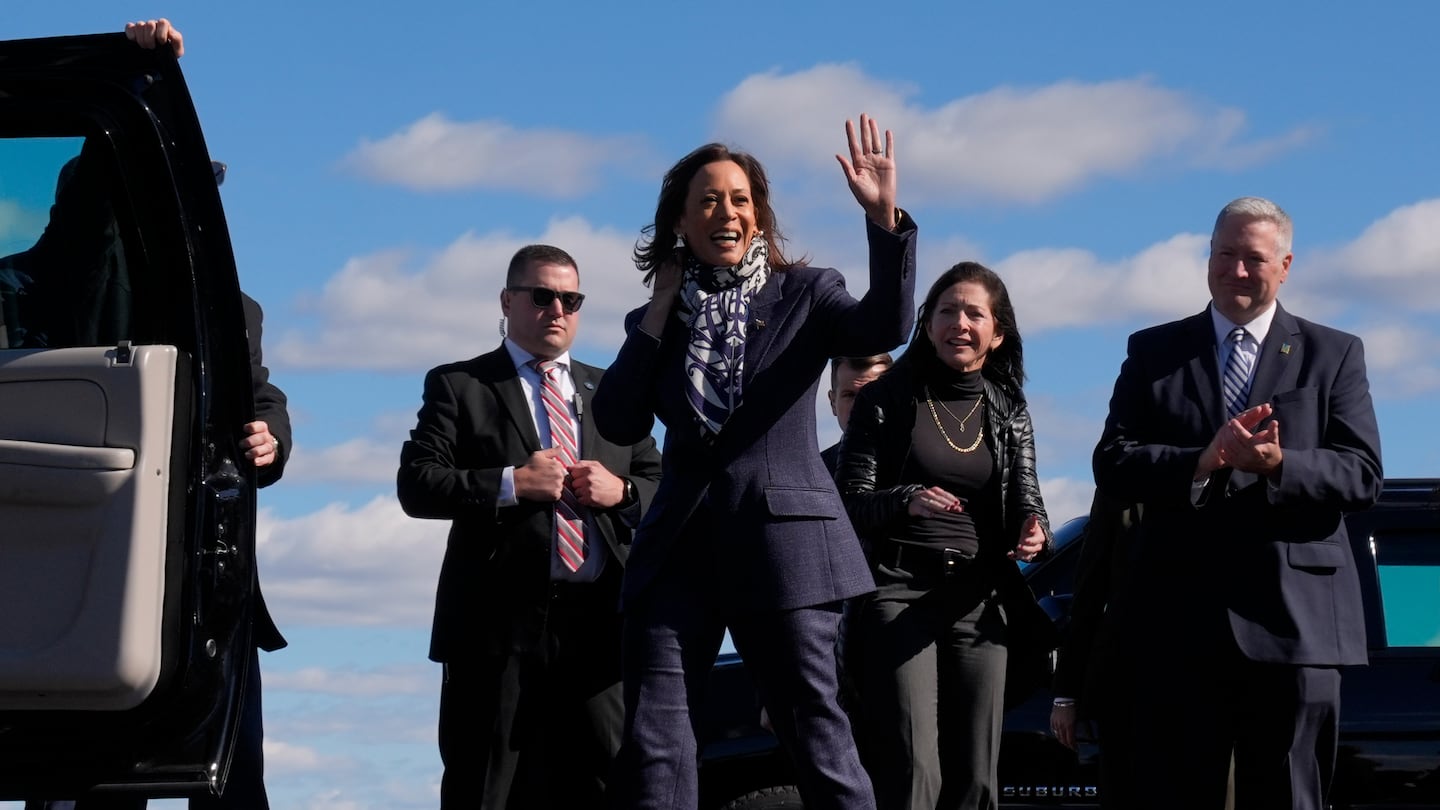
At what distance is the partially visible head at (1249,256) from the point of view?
205 inches

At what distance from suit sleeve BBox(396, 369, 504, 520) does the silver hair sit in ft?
7.70

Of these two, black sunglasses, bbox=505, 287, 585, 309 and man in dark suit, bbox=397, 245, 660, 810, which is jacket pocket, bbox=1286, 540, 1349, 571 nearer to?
man in dark suit, bbox=397, 245, 660, 810

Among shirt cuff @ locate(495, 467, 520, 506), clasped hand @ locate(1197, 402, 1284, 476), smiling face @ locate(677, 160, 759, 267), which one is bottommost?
shirt cuff @ locate(495, 467, 520, 506)

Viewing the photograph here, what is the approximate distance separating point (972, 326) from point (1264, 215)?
1.21 metres

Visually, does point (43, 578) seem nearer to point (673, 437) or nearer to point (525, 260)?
point (673, 437)

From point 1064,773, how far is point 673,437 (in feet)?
8.01

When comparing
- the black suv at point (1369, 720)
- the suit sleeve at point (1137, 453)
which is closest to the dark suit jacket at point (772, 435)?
the suit sleeve at point (1137, 453)

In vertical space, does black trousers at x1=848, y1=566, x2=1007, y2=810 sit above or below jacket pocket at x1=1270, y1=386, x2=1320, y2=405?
below

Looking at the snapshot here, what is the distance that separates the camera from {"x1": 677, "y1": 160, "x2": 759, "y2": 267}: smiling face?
479 centimetres

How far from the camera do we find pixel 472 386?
615 centimetres

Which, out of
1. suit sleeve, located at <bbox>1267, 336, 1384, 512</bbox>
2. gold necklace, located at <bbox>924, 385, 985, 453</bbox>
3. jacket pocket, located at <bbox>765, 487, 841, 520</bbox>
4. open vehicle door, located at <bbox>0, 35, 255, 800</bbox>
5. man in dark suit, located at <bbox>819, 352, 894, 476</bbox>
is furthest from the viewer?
man in dark suit, located at <bbox>819, 352, 894, 476</bbox>

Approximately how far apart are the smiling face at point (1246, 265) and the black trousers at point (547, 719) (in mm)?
2129

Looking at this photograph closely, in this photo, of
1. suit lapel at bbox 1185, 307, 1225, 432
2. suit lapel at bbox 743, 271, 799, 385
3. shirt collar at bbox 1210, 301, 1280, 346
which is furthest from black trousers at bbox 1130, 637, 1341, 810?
suit lapel at bbox 743, 271, 799, 385

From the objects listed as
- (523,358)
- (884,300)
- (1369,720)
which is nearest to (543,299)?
(523,358)
